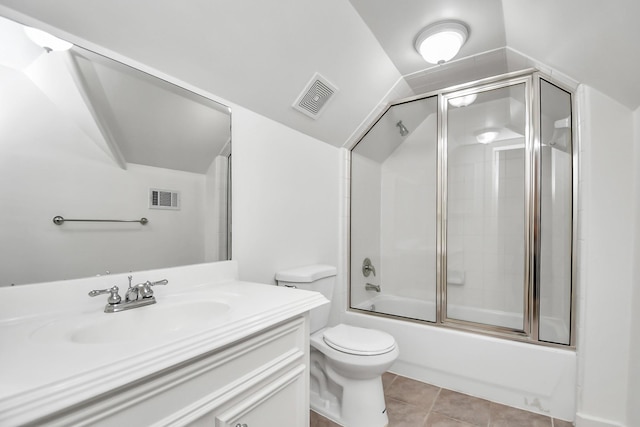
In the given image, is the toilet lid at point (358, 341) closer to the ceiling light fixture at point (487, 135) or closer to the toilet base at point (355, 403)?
the toilet base at point (355, 403)

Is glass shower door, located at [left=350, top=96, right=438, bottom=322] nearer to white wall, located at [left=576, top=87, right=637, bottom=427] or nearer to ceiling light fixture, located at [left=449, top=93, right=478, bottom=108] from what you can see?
ceiling light fixture, located at [left=449, top=93, right=478, bottom=108]

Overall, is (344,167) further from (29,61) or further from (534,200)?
(29,61)

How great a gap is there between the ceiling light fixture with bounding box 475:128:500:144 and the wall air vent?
221 cm

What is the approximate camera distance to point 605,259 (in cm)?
156

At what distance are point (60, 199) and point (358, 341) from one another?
148 centimetres

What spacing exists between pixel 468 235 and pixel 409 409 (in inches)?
54.0

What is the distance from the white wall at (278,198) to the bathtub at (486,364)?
2.64 ft

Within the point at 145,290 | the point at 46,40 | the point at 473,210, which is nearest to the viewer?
the point at 46,40

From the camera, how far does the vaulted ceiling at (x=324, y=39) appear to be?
3.61ft

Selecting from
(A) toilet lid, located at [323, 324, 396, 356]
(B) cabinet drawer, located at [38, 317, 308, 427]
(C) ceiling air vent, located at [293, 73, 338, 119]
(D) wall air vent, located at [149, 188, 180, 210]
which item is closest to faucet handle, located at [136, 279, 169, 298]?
(D) wall air vent, located at [149, 188, 180, 210]

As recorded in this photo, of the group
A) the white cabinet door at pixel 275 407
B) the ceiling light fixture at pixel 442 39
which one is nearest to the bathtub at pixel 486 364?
the white cabinet door at pixel 275 407

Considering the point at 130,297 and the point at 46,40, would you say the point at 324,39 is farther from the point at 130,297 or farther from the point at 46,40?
the point at 130,297

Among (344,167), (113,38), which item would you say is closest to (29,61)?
(113,38)

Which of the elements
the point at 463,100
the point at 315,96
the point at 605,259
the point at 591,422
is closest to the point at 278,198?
the point at 315,96
